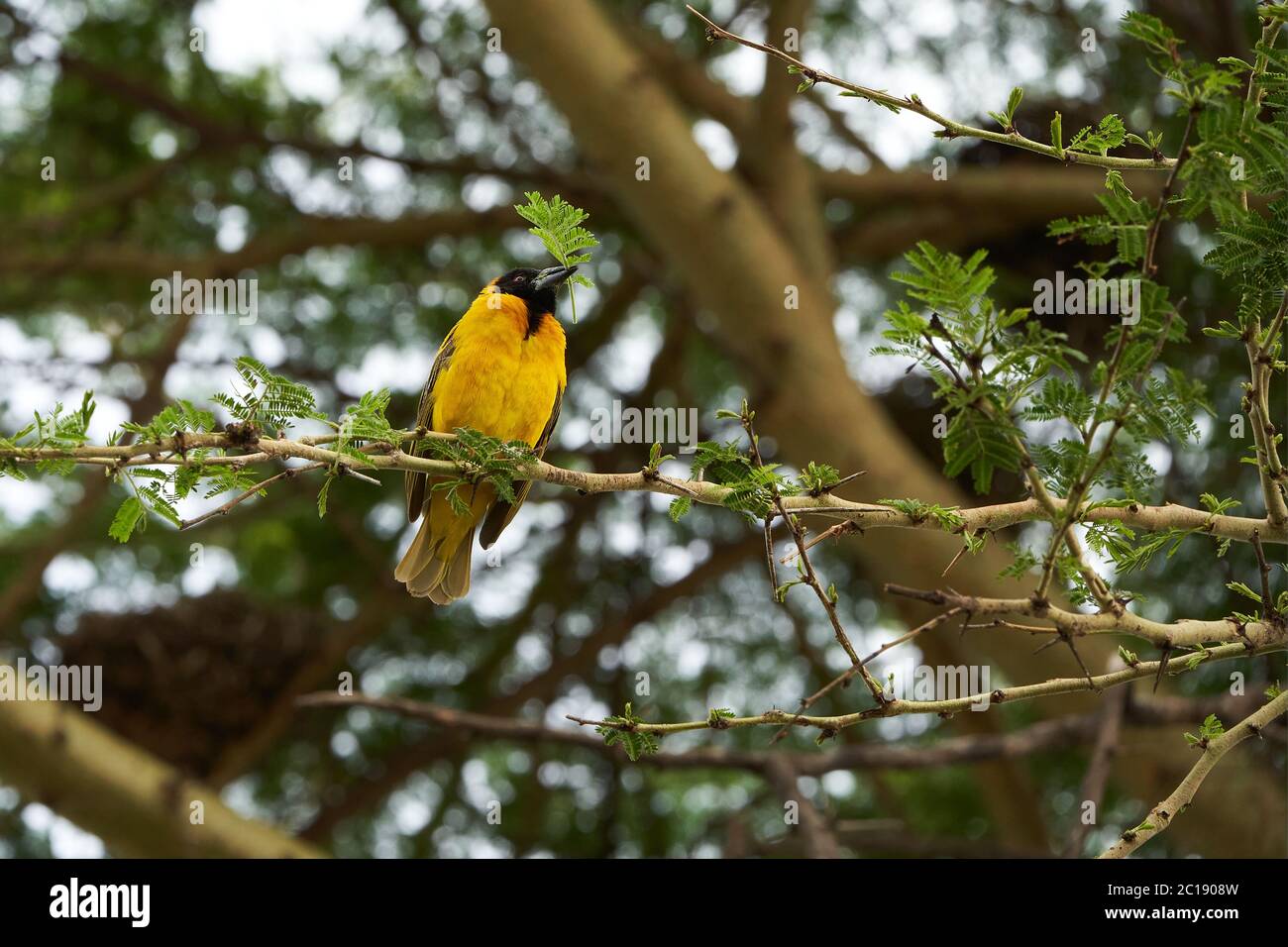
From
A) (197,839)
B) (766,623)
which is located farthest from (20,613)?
(766,623)

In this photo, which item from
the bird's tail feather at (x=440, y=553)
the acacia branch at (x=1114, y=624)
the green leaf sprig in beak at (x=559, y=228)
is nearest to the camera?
the acacia branch at (x=1114, y=624)

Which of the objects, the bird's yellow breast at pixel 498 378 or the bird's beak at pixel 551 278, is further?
the bird's yellow breast at pixel 498 378

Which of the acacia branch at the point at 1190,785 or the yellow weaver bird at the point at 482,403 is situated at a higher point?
the yellow weaver bird at the point at 482,403

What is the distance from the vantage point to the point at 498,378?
161 inches

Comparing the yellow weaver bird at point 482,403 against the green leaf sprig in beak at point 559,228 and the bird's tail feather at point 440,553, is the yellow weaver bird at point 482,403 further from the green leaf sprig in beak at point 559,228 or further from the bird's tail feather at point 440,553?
the green leaf sprig in beak at point 559,228

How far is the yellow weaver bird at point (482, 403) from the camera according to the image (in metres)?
4.11

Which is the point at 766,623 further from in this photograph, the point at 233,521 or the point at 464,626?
the point at 233,521

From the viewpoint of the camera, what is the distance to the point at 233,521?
22.9ft

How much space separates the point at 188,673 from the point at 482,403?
3.71 metres

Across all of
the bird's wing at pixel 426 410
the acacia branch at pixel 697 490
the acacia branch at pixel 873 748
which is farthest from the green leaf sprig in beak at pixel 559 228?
the acacia branch at pixel 873 748

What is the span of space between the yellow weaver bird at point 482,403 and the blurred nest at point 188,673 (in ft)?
9.11

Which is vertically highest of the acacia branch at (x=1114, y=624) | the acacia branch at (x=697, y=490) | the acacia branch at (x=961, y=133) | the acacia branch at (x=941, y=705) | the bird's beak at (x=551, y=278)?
the bird's beak at (x=551, y=278)

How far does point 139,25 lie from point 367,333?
6.92ft

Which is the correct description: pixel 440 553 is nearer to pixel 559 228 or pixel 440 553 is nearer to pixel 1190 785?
pixel 559 228
